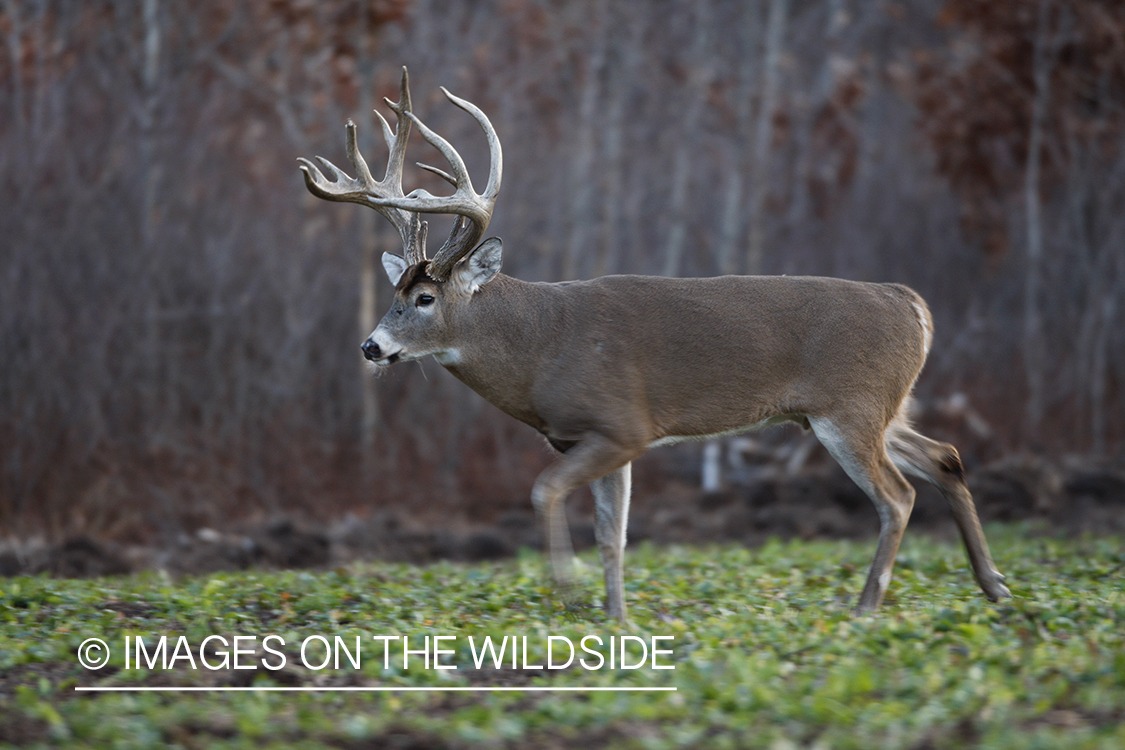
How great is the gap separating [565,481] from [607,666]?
4.23 ft

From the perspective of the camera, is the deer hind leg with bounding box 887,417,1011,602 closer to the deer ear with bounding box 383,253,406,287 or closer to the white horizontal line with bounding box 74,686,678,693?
the white horizontal line with bounding box 74,686,678,693

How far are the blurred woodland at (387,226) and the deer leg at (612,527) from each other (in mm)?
2799

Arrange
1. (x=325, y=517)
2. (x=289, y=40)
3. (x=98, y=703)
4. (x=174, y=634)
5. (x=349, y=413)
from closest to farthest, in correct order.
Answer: (x=98, y=703)
(x=174, y=634)
(x=325, y=517)
(x=349, y=413)
(x=289, y=40)

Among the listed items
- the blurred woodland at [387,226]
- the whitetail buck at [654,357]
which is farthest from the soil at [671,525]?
the whitetail buck at [654,357]

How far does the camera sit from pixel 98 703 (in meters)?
5.12

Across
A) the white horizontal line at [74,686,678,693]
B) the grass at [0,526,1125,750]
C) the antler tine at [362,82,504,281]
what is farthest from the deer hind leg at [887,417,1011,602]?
the white horizontal line at [74,686,678,693]

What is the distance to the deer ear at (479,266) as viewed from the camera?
717cm

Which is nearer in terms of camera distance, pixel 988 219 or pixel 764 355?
pixel 764 355

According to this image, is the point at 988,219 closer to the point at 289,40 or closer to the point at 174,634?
the point at 289,40

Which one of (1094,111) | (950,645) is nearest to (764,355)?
(950,645)

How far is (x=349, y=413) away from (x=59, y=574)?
4.66m

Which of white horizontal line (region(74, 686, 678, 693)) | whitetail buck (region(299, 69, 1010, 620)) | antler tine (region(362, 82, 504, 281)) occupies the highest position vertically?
antler tine (region(362, 82, 504, 281))

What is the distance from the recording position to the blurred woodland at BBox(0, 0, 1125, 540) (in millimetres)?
12742

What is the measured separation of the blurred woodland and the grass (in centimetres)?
294
